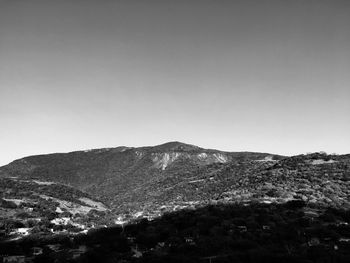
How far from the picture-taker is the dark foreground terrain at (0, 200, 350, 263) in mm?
16328

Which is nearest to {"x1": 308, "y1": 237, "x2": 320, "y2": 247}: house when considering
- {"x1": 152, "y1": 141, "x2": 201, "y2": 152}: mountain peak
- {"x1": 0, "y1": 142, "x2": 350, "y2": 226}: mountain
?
{"x1": 0, "y1": 142, "x2": 350, "y2": 226}: mountain

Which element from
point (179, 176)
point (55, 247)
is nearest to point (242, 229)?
point (55, 247)

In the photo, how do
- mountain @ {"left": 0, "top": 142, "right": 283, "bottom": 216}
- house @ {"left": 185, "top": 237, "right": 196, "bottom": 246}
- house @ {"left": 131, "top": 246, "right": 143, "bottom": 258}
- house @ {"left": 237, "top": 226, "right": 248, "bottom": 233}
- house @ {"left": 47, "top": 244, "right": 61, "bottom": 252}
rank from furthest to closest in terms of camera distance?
1. mountain @ {"left": 0, "top": 142, "right": 283, "bottom": 216}
2. house @ {"left": 237, "top": 226, "right": 248, "bottom": 233}
3. house @ {"left": 47, "top": 244, "right": 61, "bottom": 252}
4. house @ {"left": 185, "top": 237, "right": 196, "bottom": 246}
5. house @ {"left": 131, "top": 246, "right": 143, "bottom": 258}

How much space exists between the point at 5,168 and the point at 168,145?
50842mm

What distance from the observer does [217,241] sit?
63.0 ft

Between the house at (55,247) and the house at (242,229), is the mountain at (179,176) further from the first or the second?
the house at (55,247)

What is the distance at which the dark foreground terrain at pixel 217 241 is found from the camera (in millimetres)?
16328

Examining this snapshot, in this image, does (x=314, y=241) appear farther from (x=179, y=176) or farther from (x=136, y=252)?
(x=179, y=176)

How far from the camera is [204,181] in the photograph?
6850 cm

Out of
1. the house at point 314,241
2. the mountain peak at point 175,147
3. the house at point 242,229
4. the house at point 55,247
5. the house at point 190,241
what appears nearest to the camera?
the house at point 314,241

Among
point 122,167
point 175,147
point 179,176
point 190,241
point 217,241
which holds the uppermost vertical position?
point 175,147

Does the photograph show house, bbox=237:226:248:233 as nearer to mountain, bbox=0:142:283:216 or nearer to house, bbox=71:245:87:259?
house, bbox=71:245:87:259

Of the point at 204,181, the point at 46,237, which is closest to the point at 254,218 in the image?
the point at 46,237

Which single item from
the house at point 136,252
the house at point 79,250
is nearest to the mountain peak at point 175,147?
the house at point 79,250
